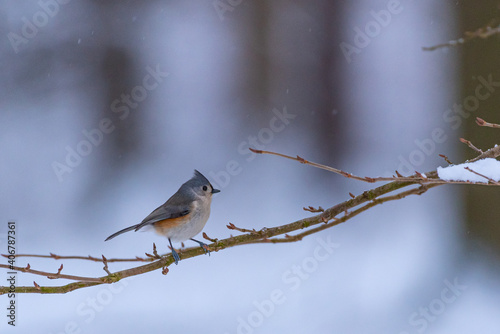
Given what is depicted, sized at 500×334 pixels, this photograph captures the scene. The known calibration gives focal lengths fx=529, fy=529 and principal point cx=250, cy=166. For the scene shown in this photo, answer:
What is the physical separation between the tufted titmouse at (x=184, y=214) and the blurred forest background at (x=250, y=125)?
235cm

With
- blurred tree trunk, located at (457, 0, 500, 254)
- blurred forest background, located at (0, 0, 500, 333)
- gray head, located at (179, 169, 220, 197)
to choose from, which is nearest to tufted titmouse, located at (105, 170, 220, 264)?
gray head, located at (179, 169, 220, 197)

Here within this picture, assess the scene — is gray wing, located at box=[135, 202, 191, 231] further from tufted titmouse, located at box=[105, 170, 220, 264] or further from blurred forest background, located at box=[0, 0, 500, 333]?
blurred forest background, located at box=[0, 0, 500, 333]

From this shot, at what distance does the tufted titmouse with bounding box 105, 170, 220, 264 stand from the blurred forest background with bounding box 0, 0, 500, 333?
7.71 feet

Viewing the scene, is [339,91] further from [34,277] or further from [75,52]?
[34,277]

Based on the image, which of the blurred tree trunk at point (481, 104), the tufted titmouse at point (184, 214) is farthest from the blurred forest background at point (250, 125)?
the tufted titmouse at point (184, 214)

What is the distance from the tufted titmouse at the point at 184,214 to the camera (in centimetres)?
251

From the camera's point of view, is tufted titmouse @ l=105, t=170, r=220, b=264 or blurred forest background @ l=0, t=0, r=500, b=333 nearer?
tufted titmouse @ l=105, t=170, r=220, b=264

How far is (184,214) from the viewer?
8.29 feet

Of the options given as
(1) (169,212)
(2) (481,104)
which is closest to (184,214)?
(1) (169,212)

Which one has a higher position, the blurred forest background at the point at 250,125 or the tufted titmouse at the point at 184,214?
the blurred forest background at the point at 250,125

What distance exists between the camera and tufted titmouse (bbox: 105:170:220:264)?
2.51 meters

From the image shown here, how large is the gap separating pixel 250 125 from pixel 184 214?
160 inches

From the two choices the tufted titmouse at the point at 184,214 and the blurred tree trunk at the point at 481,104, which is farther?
the blurred tree trunk at the point at 481,104

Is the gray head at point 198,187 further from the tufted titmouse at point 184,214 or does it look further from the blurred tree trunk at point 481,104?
the blurred tree trunk at point 481,104
